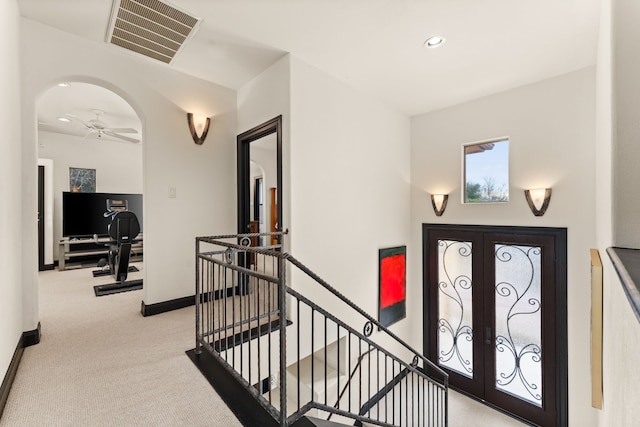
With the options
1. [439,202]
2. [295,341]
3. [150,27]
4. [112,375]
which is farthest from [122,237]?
[439,202]

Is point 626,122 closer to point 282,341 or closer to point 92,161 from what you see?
point 282,341

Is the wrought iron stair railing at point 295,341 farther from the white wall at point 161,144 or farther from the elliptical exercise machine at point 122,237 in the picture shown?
the elliptical exercise machine at point 122,237

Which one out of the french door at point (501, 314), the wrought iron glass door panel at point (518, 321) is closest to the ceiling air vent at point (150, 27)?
the french door at point (501, 314)

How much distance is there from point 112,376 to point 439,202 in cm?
415

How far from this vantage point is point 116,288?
13.1ft

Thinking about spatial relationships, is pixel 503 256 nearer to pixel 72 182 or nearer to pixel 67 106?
pixel 67 106

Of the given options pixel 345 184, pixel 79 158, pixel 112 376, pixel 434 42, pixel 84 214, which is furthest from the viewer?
pixel 79 158

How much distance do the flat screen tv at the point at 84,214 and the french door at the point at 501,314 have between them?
6.53 m

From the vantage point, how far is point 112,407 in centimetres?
166

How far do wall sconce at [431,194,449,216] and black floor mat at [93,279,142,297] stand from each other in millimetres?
4540

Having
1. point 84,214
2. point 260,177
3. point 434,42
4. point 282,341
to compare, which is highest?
point 434,42

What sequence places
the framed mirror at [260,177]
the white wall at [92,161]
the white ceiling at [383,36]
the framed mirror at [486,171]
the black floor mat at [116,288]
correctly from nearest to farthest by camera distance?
the white ceiling at [383,36] → the framed mirror at [260,177] → the framed mirror at [486,171] → the black floor mat at [116,288] → the white wall at [92,161]

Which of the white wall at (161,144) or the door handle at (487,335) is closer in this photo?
the white wall at (161,144)

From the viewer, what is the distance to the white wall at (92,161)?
583 centimetres
